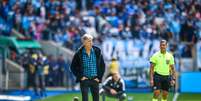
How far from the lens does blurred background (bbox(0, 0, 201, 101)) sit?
34188 mm

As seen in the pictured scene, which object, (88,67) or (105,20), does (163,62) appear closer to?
(88,67)

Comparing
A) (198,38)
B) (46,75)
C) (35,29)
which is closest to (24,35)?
(35,29)

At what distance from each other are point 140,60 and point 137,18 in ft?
9.49

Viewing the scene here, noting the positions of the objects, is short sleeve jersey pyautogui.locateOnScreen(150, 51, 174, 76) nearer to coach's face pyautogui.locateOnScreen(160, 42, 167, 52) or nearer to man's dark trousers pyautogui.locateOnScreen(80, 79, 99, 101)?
coach's face pyautogui.locateOnScreen(160, 42, 167, 52)

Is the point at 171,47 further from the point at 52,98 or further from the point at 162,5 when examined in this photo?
the point at 52,98

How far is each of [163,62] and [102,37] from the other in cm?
1621

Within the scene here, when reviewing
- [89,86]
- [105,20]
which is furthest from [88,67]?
[105,20]

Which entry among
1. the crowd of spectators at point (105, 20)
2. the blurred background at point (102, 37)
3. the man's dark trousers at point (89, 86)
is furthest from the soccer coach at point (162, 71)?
the crowd of spectators at point (105, 20)

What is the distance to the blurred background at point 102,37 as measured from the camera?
34.2m

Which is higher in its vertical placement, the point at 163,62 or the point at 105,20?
the point at 105,20

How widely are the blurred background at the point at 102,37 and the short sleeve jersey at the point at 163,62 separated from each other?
1167 centimetres

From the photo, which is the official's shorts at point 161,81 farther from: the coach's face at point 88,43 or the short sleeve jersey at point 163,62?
the coach's face at point 88,43

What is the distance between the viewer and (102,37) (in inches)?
1420

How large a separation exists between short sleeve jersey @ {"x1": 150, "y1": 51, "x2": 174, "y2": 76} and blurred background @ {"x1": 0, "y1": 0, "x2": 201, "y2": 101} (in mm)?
11665
